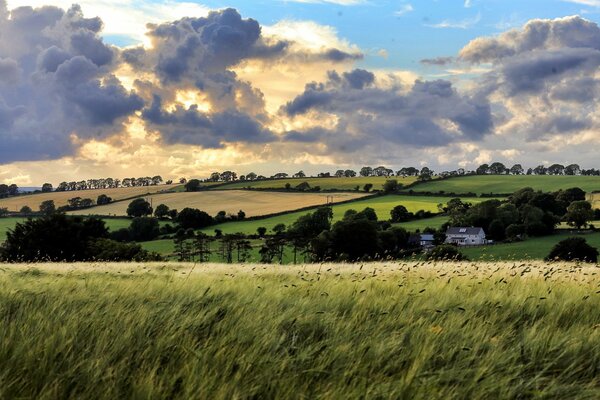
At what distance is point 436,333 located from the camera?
5.96m

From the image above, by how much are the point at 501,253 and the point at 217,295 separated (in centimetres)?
7765

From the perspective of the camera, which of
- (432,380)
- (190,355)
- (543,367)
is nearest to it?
(432,380)

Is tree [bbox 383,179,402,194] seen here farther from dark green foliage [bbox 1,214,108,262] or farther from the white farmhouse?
dark green foliage [bbox 1,214,108,262]

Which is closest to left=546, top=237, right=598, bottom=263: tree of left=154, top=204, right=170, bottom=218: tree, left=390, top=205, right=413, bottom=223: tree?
left=390, top=205, right=413, bottom=223: tree

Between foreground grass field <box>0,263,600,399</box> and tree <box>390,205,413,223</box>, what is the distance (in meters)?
109

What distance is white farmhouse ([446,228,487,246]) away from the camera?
3883 inches

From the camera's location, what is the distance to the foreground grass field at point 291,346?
4.54 metres

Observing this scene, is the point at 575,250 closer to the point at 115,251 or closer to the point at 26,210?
the point at 115,251

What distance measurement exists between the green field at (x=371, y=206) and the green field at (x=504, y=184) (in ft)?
48.5

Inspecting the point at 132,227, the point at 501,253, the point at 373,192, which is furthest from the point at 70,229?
the point at 373,192

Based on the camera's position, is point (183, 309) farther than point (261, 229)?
No

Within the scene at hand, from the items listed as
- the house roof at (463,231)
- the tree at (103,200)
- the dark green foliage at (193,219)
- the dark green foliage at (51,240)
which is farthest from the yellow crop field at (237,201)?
the dark green foliage at (51,240)

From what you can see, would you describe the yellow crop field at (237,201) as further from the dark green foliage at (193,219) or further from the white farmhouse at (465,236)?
the white farmhouse at (465,236)

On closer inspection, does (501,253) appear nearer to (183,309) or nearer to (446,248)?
(446,248)
